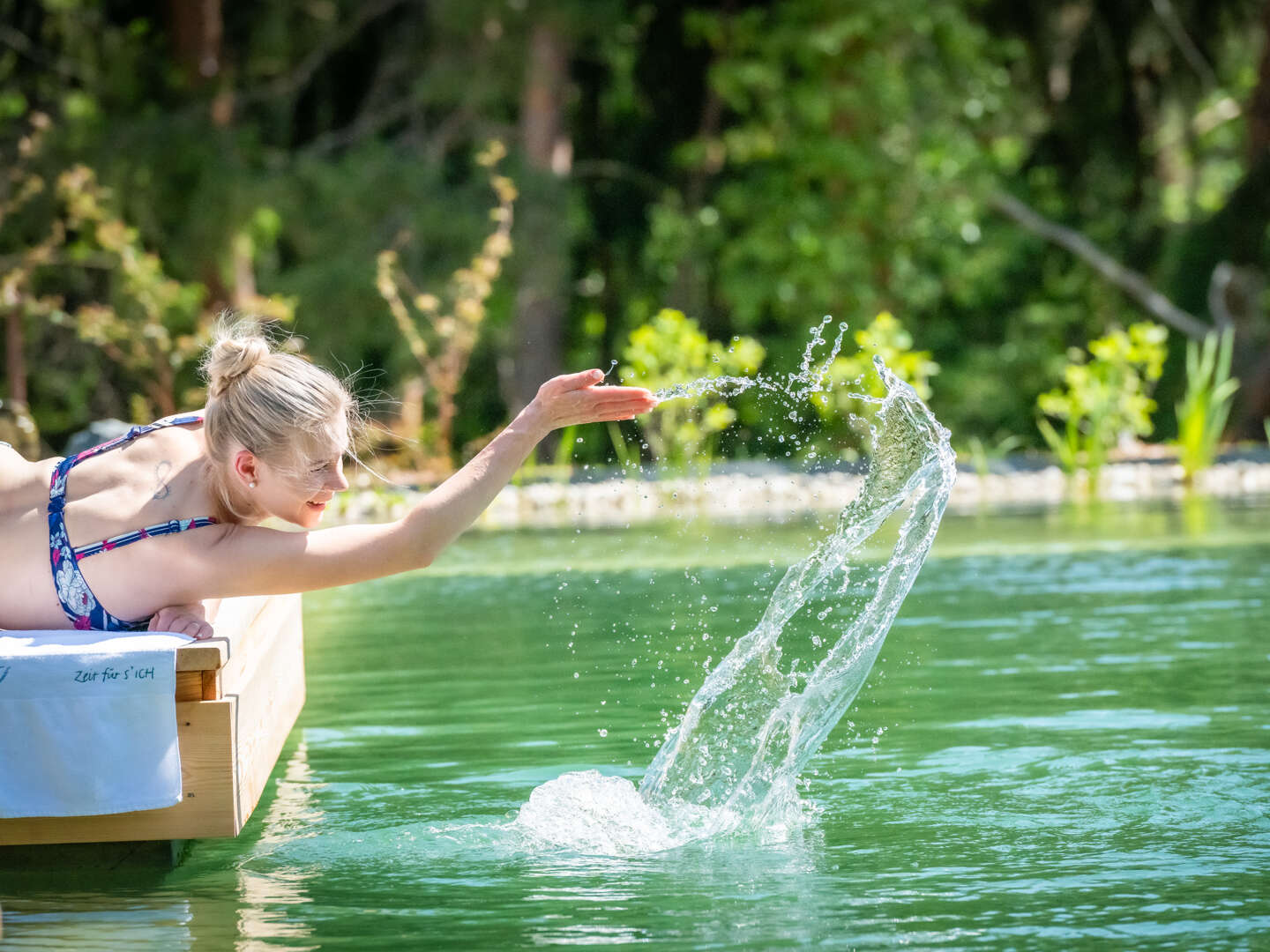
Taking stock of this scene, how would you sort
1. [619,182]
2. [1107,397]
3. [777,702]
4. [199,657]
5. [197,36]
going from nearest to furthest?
[199,657]
[777,702]
[1107,397]
[197,36]
[619,182]

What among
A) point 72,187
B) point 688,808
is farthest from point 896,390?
point 72,187

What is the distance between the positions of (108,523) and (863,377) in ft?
28.1

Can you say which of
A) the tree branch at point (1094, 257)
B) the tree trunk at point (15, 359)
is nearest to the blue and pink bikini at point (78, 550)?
the tree trunk at point (15, 359)

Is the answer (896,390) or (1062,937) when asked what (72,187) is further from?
(1062,937)

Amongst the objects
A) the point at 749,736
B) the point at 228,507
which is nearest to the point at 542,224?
the point at 749,736

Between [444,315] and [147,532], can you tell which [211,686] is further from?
[444,315]

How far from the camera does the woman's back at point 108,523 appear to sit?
10.1 ft

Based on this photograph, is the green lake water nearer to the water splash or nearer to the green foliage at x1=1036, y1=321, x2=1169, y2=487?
the water splash

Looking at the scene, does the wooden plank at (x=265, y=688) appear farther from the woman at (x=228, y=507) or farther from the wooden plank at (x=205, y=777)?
the woman at (x=228, y=507)

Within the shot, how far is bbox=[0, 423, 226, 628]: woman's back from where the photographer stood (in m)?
3.06

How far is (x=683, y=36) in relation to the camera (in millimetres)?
16719

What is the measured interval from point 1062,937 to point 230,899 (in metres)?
1.37

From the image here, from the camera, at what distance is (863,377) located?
11.2m

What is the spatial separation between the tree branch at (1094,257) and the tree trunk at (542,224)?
15.9 ft
